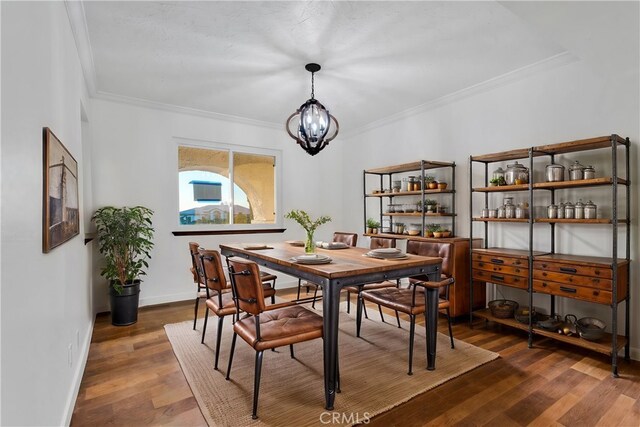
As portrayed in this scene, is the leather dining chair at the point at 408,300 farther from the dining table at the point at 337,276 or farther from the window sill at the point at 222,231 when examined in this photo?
the window sill at the point at 222,231

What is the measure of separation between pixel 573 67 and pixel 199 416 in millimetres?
4202

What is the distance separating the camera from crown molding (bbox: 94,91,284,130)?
4.14 m

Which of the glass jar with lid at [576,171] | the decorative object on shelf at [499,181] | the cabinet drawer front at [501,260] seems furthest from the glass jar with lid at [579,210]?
the decorative object on shelf at [499,181]

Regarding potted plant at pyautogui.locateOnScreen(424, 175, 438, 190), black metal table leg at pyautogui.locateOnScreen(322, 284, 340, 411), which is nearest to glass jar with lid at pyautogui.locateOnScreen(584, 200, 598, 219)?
potted plant at pyautogui.locateOnScreen(424, 175, 438, 190)

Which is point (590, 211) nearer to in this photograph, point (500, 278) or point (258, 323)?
point (500, 278)

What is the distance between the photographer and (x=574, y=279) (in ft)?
9.12

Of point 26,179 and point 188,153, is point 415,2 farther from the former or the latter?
point 188,153

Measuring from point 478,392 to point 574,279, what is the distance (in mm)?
1334

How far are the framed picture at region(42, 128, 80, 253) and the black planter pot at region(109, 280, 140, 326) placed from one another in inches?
62.0

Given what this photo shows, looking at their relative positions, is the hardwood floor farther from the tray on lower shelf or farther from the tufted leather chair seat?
the tufted leather chair seat

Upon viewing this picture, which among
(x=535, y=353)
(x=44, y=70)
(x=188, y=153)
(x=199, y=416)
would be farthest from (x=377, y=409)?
(x=188, y=153)

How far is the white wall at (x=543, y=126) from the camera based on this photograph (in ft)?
9.26

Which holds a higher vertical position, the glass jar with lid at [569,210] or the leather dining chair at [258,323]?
the glass jar with lid at [569,210]

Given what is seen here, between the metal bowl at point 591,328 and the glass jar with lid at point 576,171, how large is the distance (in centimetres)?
126
